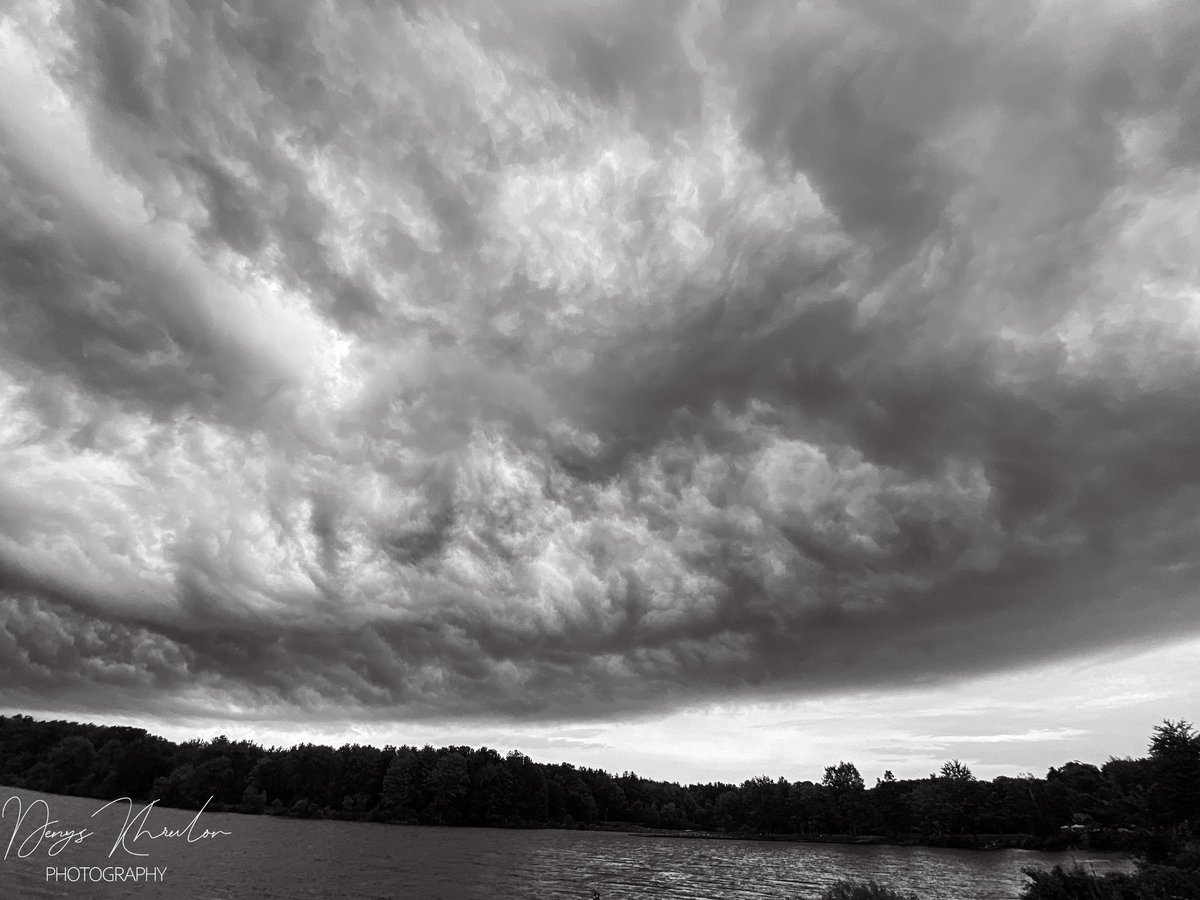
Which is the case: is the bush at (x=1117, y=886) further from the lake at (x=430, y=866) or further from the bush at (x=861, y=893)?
the lake at (x=430, y=866)

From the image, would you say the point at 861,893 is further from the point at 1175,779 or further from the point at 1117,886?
the point at 1175,779

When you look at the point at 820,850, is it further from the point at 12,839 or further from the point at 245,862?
the point at 12,839

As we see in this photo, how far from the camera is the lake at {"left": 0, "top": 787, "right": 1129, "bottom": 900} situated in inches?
2729

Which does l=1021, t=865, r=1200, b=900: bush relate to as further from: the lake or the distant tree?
the distant tree

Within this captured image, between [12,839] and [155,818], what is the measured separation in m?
86.7

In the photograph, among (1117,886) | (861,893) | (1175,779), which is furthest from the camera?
(1175,779)

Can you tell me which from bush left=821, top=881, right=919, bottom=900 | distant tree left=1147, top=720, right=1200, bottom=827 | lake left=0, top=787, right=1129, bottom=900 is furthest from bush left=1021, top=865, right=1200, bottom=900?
distant tree left=1147, top=720, right=1200, bottom=827

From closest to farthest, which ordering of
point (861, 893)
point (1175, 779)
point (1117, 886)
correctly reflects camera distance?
1. point (861, 893)
2. point (1117, 886)
3. point (1175, 779)

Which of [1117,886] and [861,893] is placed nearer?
[861,893]

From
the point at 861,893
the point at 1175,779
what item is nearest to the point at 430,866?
the point at 861,893

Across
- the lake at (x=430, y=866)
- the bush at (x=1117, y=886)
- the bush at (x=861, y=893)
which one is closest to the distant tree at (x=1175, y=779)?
the lake at (x=430, y=866)

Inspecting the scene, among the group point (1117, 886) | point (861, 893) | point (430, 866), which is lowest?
point (861, 893)

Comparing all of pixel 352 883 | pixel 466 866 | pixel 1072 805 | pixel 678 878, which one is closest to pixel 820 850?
pixel 1072 805

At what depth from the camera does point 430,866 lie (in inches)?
4028
